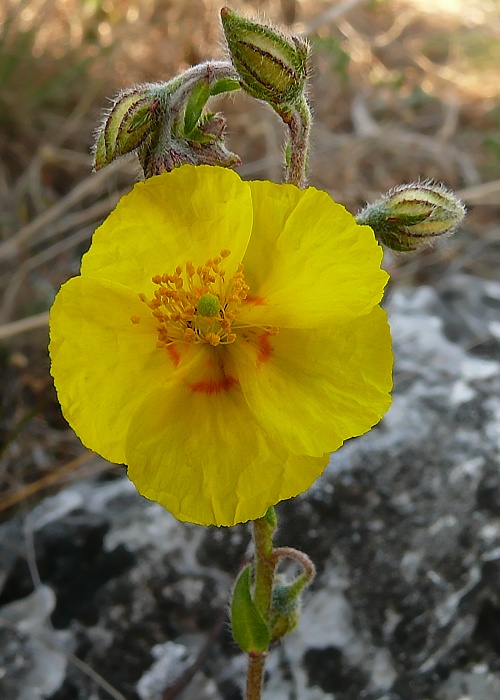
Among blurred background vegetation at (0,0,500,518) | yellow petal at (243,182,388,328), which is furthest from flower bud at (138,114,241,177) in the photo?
blurred background vegetation at (0,0,500,518)

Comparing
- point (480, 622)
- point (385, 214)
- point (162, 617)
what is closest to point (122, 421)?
point (385, 214)

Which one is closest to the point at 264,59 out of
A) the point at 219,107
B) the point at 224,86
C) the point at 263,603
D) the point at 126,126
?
the point at 224,86

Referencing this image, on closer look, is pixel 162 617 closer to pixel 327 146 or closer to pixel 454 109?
pixel 327 146

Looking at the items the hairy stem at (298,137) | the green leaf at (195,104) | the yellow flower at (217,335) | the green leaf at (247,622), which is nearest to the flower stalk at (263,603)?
the green leaf at (247,622)

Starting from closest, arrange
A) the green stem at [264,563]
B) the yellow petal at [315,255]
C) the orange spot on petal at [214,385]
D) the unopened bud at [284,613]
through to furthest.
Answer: the yellow petal at [315,255]
the orange spot on petal at [214,385]
the green stem at [264,563]
the unopened bud at [284,613]

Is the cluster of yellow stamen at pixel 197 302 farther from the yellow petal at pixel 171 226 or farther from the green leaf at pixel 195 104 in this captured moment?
the green leaf at pixel 195 104

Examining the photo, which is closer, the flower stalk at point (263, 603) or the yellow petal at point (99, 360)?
the yellow petal at point (99, 360)

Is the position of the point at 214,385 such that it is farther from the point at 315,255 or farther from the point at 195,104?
the point at 195,104
